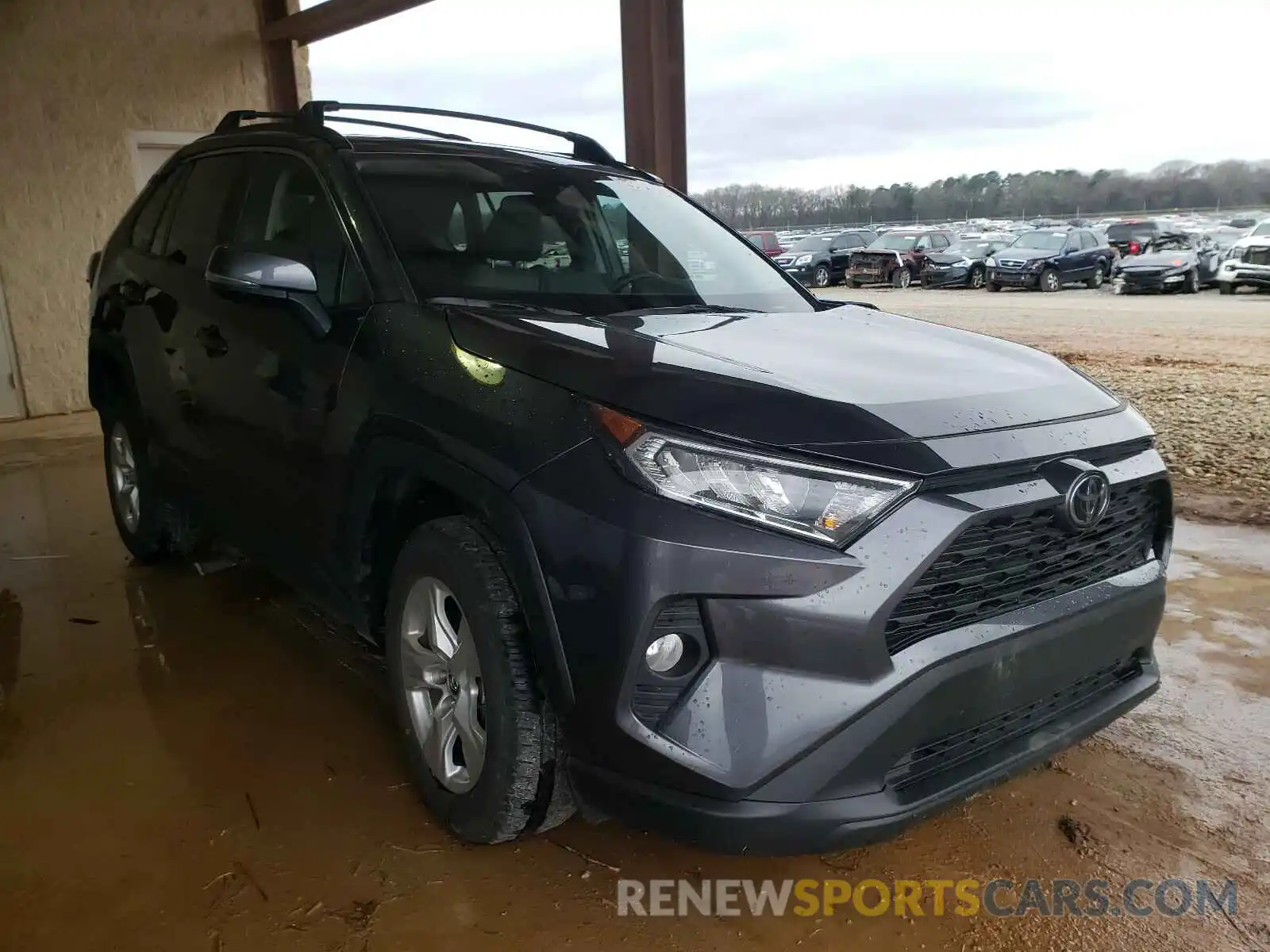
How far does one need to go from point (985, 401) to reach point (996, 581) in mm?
359

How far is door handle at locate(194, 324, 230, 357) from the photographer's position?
9.03 ft

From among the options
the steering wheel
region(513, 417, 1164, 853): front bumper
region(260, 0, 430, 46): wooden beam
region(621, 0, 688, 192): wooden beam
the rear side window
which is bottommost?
region(513, 417, 1164, 853): front bumper

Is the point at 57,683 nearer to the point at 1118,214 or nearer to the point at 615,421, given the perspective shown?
the point at 615,421

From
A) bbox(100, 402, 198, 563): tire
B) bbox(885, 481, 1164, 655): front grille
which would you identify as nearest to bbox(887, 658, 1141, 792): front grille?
bbox(885, 481, 1164, 655): front grille

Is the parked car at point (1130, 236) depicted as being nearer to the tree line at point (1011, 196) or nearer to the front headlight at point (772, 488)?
the tree line at point (1011, 196)

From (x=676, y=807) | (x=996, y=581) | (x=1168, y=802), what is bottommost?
(x=1168, y=802)

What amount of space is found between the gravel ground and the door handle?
2.92m

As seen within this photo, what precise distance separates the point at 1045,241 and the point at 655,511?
16682 millimetres

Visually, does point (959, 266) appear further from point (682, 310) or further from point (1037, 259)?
point (682, 310)

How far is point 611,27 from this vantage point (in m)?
4.70

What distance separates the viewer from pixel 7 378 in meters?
7.81

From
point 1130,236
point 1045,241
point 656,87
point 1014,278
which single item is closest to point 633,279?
point 656,87

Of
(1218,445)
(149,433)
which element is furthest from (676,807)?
(1218,445)

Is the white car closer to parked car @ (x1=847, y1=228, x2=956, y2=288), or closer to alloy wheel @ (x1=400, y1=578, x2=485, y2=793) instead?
parked car @ (x1=847, y1=228, x2=956, y2=288)
